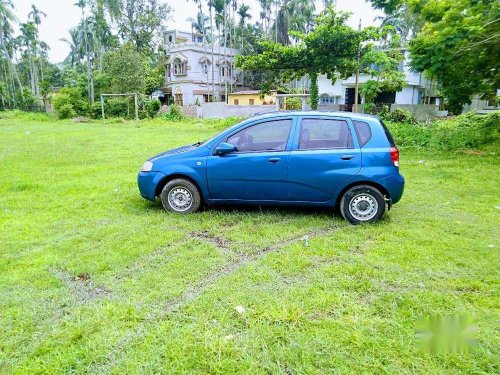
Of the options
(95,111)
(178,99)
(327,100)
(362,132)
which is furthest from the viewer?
(178,99)

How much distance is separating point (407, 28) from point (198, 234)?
43223 mm

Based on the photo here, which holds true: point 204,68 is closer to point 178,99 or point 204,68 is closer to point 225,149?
point 178,99

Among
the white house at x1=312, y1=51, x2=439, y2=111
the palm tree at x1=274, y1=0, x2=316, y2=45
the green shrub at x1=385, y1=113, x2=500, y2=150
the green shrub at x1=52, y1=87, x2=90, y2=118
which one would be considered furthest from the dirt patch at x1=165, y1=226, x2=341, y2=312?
the palm tree at x1=274, y1=0, x2=316, y2=45

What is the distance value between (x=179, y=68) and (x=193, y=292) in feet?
124

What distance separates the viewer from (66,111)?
1208 inches

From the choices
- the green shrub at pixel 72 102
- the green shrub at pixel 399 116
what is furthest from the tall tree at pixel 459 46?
the green shrub at pixel 72 102

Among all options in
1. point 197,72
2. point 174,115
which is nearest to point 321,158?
point 174,115

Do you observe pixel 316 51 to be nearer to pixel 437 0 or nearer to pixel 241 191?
pixel 437 0

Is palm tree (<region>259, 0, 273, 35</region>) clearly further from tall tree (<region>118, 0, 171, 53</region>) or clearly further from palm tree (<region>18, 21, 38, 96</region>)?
palm tree (<region>18, 21, 38, 96</region>)

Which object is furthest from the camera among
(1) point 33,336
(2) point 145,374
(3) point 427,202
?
(3) point 427,202

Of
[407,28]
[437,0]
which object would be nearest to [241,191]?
[437,0]

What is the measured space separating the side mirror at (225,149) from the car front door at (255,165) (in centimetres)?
5

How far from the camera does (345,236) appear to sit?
4773 mm

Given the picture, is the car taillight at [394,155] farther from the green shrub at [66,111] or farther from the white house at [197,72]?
the white house at [197,72]
